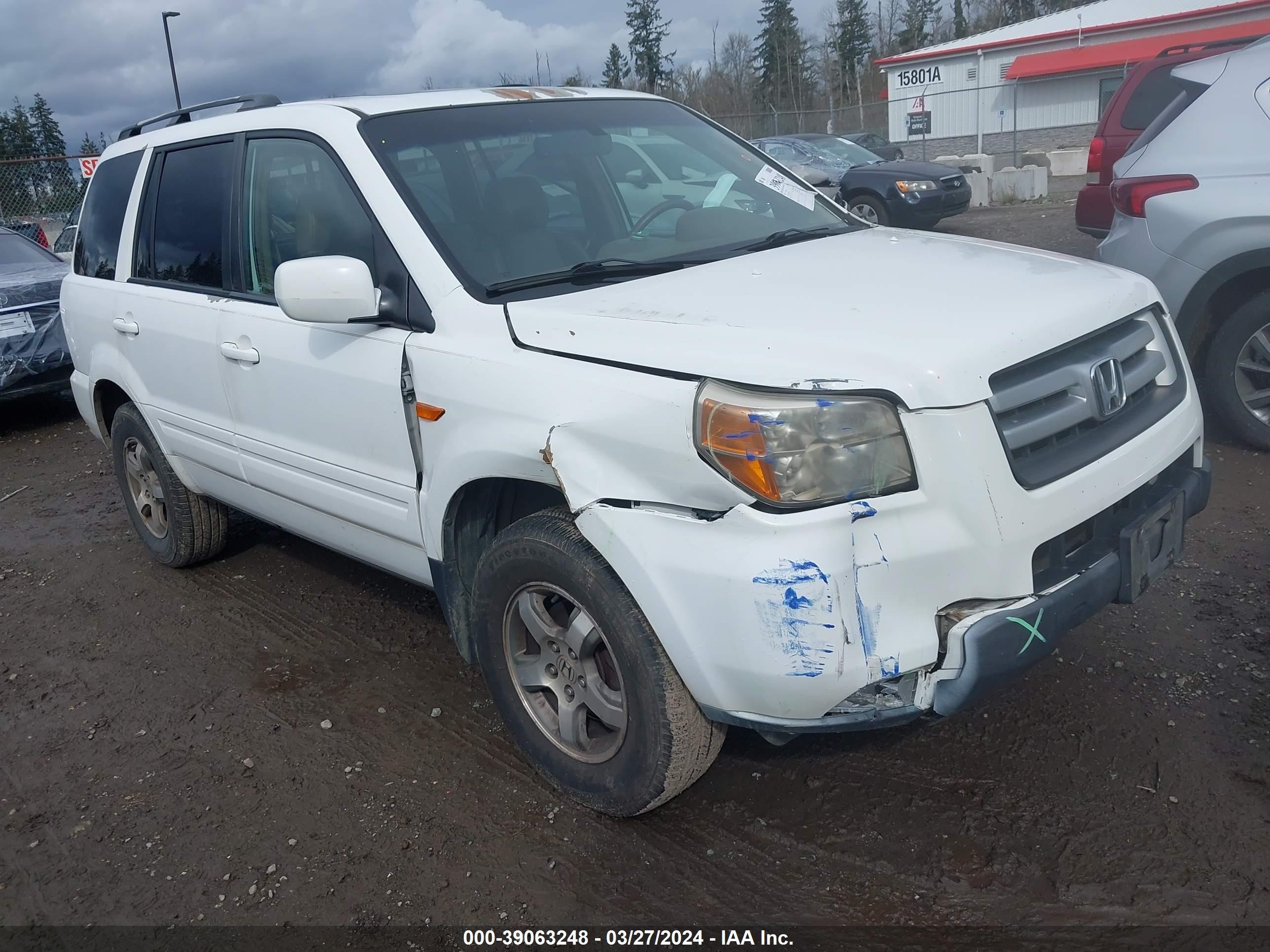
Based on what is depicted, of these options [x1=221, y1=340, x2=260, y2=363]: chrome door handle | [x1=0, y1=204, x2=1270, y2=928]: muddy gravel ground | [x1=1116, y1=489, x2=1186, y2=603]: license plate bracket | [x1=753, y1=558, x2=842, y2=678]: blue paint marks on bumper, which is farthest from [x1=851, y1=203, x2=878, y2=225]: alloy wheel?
[x1=753, y1=558, x2=842, y2=678]: blue paint marks on bumper

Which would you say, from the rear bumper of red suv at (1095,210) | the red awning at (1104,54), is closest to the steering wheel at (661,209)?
the rear bumper of red suv at (1095,210)

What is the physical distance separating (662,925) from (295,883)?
1006 millimetres

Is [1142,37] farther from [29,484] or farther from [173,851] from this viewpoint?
[173,851]

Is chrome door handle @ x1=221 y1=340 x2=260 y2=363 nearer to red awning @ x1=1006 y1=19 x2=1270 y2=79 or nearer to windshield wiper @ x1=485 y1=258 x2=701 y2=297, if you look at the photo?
windshield wiper @ x1=485 y1=258 x2=701 y2=297

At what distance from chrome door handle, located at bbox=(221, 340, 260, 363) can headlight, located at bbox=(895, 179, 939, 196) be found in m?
12.2

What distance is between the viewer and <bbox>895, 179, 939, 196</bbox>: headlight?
14.2 meters

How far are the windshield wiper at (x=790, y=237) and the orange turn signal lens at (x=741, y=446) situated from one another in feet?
4.03

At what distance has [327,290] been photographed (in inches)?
113

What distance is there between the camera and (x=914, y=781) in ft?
9.59

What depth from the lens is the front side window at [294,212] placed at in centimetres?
327

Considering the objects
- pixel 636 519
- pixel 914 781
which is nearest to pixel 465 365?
pixel 636 519

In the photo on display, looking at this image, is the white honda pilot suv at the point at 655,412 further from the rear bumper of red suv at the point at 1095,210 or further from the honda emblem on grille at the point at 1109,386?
the rear bumper of red suv at the point at 1095,210

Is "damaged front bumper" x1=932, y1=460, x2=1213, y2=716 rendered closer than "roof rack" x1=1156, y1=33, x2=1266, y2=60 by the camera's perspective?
Yes

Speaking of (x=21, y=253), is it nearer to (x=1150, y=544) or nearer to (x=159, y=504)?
Answer: (x=159, y=504)
